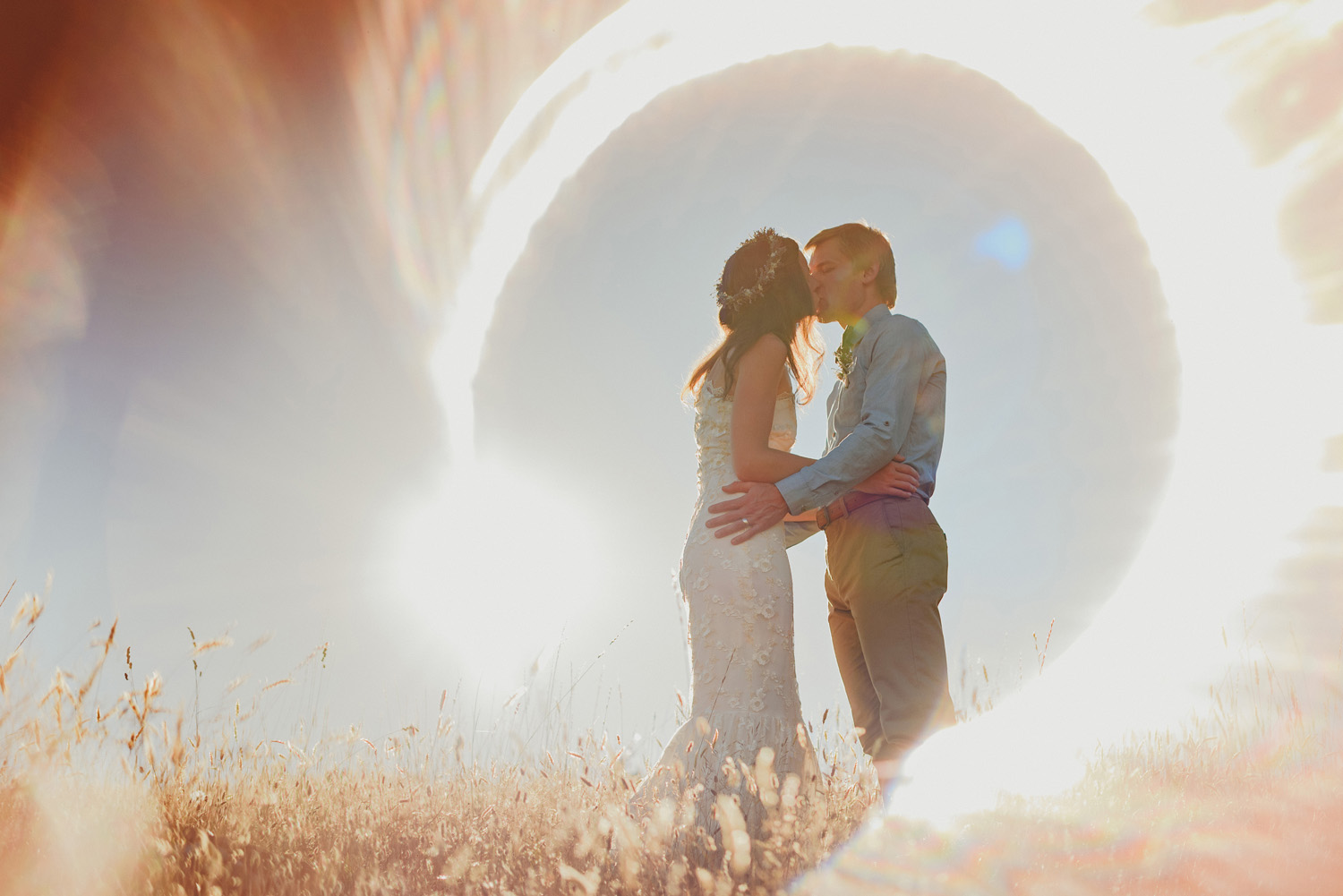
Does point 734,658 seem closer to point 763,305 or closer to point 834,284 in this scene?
point 763,305

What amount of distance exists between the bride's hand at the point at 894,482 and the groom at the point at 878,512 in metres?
0.02

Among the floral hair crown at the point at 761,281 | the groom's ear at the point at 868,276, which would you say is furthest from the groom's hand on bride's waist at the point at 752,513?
the groom's ear at the point at 868,276

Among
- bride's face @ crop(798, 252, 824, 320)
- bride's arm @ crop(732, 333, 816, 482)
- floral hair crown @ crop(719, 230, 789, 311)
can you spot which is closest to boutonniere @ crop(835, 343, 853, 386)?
bride's face @ crop(798, 252, 824, 320)

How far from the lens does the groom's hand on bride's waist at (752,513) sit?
3.56 meters

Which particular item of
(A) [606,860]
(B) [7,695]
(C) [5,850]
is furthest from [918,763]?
(B) [7,695]

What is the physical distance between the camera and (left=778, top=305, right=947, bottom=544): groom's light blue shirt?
3.51m

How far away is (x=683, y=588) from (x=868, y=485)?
98 centimetres

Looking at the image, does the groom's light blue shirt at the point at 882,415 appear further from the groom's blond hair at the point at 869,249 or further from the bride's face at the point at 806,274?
the bride's face at the point at 806,274

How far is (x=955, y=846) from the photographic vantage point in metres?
2.72

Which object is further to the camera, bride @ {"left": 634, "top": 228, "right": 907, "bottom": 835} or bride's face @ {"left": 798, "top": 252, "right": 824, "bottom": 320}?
bride's face @ {"left": 798, "top": 252, "right": 824, "bottom": 320}

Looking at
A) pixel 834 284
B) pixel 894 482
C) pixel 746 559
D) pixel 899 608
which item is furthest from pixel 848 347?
pixel 899 608

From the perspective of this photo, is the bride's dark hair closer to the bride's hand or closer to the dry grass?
the bride's hand

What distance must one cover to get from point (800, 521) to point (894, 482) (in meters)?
0.52

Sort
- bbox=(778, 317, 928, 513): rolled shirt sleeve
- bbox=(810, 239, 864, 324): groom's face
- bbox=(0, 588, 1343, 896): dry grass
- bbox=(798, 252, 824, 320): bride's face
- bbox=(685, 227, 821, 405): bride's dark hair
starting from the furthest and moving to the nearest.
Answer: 1. bbox=(810, 239, 864, 324): groom's face
2. bbox=(798, 252, 824, 320): bride's face
3. bbox=(685, 227, 821, 405): bride's dark hair
4. bbox=(778, 317, 928, 513): rolled shirt sleeve
5. bbox=(0, 588, 1343, 896): dry grass
